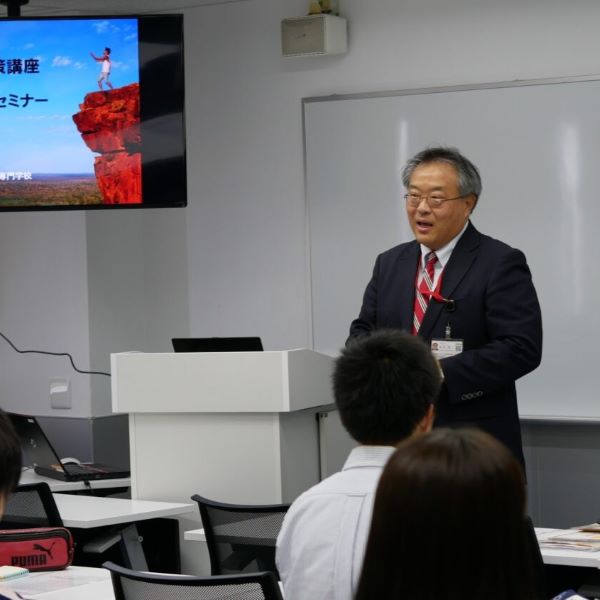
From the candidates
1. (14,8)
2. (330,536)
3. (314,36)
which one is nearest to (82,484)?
(14,8)

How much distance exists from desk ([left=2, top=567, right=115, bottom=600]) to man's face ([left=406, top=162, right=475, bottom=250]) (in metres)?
1.39

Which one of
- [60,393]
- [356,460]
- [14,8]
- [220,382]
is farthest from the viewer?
[60,393]

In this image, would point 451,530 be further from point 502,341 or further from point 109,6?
point 109,6

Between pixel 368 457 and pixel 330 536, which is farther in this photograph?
pixel 368 457

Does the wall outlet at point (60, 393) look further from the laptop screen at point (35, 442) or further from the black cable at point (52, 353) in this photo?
the laptop screen at point (35, 442)

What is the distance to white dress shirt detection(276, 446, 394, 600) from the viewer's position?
180 cm

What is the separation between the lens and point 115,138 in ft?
15.8

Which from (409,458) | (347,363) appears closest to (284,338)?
(347,363)

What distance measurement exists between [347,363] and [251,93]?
13.5 ft

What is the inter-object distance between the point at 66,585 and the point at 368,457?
51.6 inches

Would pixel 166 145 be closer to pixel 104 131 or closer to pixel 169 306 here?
pixel 104 131

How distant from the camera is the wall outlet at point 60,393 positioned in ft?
19.5

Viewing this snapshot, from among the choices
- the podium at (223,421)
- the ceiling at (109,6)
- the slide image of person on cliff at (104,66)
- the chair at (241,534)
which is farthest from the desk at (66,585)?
the ceiling at (109,6)

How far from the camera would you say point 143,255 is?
631 cm
